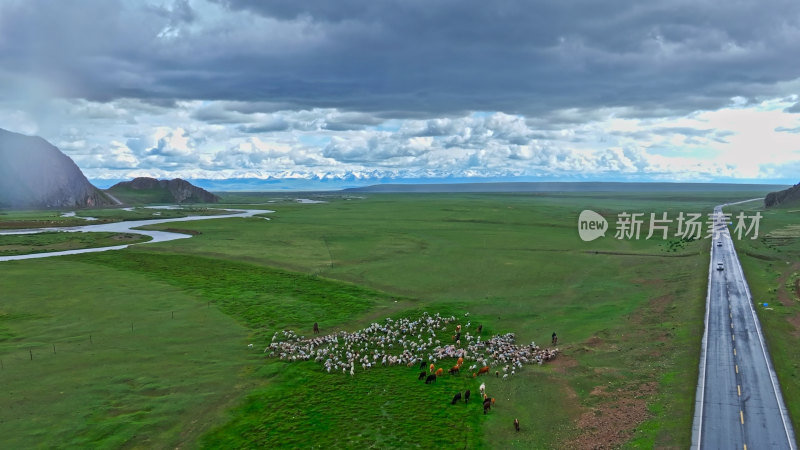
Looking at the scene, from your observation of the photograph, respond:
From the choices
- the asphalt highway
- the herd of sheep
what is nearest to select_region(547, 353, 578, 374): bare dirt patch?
the herd of sheep

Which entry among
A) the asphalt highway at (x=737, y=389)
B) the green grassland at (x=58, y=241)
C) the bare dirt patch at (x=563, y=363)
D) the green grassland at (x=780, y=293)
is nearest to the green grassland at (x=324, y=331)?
the bare dirt patch at (x=563, y=363)

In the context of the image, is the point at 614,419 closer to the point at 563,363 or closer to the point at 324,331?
the point at 563,363

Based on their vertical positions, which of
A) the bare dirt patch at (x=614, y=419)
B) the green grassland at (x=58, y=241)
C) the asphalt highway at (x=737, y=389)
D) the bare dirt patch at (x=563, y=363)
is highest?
the green grassland at (x=58, y=241)

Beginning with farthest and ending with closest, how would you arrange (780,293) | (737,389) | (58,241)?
Answer: (58,241) → (780,293) → (737,389)

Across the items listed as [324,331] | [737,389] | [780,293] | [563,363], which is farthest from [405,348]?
[780,293]

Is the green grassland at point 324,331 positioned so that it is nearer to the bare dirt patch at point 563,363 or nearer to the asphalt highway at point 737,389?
the bare dirt patch at point 563,363

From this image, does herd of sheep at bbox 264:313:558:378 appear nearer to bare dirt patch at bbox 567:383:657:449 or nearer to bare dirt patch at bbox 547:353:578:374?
bare dirt patch at bbox 547:353:578:374
